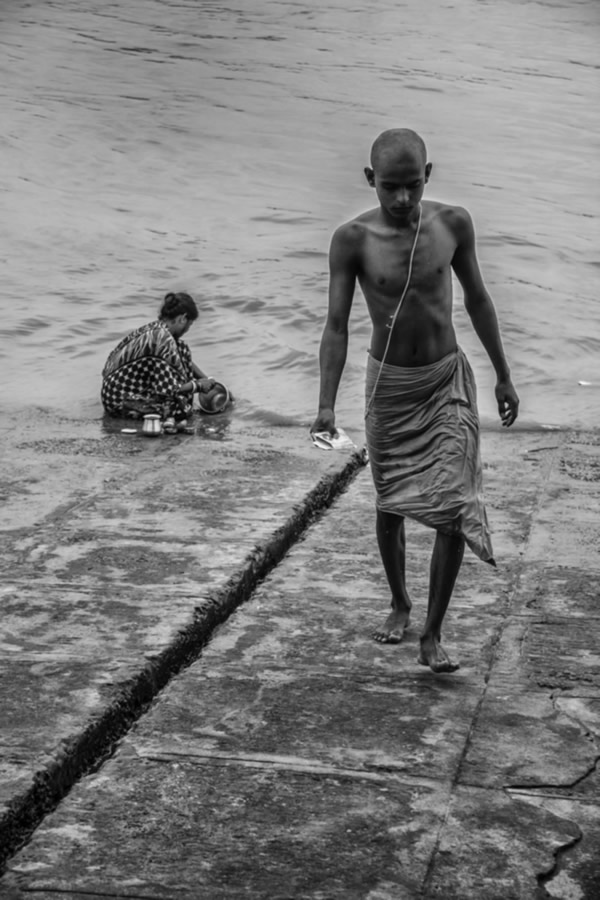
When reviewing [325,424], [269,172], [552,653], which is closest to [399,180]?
[325,424]

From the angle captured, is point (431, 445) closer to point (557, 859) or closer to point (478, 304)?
point (478, 304)

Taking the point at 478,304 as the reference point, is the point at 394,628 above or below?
below

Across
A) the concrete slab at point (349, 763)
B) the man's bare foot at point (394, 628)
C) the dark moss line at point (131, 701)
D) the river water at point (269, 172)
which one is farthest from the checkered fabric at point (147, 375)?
the man's bare foot at point (394, 628)

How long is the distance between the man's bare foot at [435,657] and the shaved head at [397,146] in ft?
4.83

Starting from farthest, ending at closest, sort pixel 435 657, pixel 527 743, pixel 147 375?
pixel 147 375
pixel 435 657
pixel 527 743

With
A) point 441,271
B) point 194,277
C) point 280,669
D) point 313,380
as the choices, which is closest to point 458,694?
point 280,669

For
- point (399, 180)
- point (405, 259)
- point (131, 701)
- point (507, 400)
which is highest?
point (399, 180)

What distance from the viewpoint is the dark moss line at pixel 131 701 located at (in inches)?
115

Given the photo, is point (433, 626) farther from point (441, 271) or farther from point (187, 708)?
point (441, 271)

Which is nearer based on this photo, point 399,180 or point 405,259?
point 399,180

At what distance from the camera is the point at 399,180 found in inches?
149

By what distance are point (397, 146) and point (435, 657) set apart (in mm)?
1550

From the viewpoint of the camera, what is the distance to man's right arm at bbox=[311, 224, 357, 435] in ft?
13.1

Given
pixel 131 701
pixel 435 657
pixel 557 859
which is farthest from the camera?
pixel 435 657
